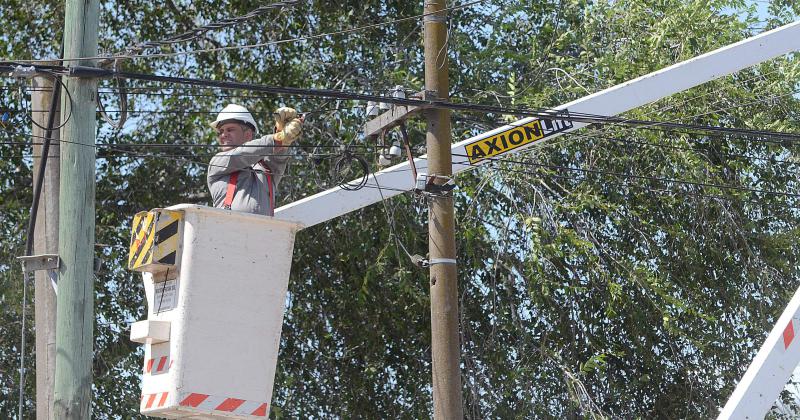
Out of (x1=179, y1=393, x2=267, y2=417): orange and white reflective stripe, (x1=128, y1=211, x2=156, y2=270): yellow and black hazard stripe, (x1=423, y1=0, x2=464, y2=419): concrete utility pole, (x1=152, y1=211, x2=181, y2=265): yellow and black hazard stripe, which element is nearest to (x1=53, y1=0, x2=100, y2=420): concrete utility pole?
(x1=128, y1=211, x2=156, y2=270): yellow and black hazard stripe

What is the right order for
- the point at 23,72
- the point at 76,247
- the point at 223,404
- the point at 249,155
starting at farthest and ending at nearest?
the point at 76,247
the point at 23,72
the point at 249,155
the point at 223,404

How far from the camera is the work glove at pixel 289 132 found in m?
7.47

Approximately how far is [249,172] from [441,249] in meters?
2.47

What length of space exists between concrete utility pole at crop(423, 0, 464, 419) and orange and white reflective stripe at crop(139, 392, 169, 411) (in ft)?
9.33

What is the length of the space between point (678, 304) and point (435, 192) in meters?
3.82

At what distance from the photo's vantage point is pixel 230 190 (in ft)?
24.9

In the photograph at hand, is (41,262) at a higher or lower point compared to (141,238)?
higher

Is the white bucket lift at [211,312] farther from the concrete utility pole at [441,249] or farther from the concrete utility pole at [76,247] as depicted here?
the concrete utility pole at [441,249]

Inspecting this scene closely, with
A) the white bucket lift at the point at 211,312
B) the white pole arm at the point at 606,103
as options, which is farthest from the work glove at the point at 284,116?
the white pole arm at the point at 606,103

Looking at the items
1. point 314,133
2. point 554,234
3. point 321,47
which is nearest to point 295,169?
point 314,133

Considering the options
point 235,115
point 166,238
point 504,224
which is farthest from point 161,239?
point 504,224

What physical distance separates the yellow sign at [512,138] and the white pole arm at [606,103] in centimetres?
1

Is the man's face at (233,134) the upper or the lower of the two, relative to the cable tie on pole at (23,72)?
lower

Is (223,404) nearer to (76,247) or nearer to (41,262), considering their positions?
(76,247)
